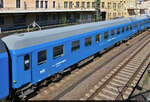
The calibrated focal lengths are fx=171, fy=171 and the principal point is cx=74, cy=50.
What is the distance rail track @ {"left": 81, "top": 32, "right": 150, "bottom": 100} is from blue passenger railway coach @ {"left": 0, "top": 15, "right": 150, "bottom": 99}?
2538 mm

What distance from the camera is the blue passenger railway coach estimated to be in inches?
310

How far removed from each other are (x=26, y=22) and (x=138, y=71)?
897 inches

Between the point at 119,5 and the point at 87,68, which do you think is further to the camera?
the point at 119,5

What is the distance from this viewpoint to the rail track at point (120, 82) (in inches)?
382

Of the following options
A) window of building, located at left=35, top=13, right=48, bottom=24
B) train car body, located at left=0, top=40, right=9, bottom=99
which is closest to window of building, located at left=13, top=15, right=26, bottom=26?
window of building, located at left=35, top=13, right=48, bottom=24

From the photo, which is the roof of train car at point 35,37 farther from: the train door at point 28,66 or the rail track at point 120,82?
the rail track at point 120,82

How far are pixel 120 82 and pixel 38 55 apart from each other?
5856 mm

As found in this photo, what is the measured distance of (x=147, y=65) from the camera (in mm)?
14789

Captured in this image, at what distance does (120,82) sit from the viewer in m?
11.5

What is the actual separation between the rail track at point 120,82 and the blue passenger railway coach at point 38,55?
2.54m

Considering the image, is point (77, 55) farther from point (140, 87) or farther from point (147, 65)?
point (147, 65)

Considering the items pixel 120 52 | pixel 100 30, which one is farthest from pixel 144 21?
pixel 100 30

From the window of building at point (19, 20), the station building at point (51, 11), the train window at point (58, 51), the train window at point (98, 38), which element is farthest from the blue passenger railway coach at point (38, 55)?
the window of building at point (19, 20)

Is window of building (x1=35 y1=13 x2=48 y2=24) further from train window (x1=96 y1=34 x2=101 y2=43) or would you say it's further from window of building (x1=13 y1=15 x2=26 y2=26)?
train window (x1=96 y1=34 x2=101 y2=43)
